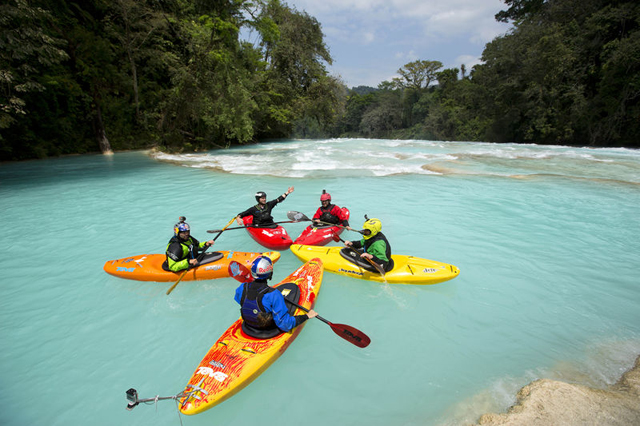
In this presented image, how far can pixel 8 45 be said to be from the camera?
10.1 metres

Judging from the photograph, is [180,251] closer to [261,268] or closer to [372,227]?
[261,268]

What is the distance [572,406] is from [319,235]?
4360mm

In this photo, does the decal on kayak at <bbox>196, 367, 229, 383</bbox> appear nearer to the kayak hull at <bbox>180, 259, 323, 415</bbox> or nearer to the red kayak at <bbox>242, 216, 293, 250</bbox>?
the kayak hull at <bbox>180, 259, 323, 415</bbox>

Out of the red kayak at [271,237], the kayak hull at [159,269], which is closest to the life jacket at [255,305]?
the kayak hull at [159,269]

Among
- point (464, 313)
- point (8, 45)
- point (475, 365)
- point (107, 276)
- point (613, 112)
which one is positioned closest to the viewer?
point (475, 365)

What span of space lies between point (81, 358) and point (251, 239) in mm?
3577

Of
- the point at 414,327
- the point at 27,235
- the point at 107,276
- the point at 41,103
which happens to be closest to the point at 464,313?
the point at 414,327

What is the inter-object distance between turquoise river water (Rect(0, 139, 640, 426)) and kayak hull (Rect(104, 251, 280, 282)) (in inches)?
5.8

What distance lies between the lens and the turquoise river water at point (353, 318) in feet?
9.77

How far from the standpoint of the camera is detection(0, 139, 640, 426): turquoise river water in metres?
2.98

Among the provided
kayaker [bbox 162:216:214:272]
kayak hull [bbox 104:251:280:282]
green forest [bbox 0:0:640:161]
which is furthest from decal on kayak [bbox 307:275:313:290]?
green forest [bbox 0:0:640:161]

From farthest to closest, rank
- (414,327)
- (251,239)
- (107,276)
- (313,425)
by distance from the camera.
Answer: (251,239)
(107,276)
(414,327)
(313,425)

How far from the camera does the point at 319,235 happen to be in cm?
614

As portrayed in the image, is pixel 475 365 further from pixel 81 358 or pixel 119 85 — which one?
pixel 119 85
